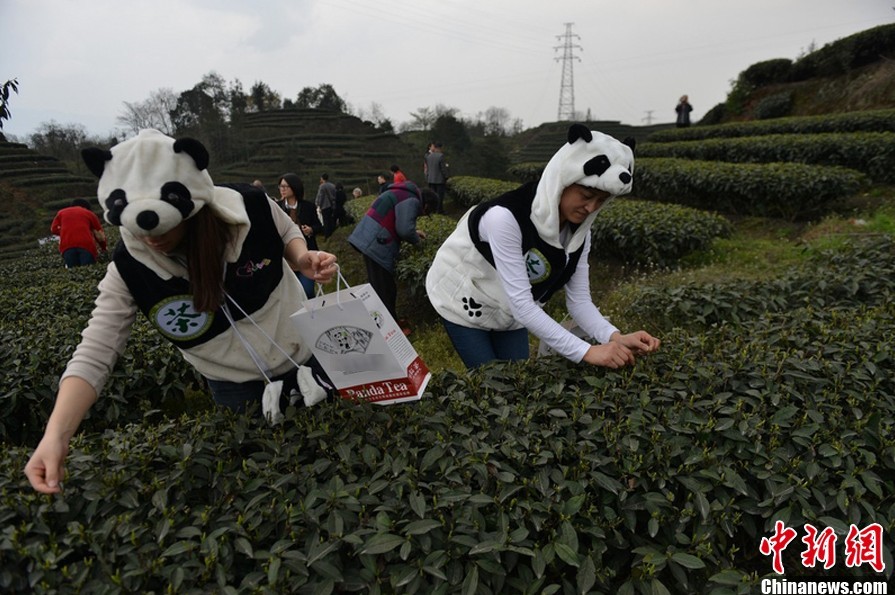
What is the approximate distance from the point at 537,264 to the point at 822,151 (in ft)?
34.3

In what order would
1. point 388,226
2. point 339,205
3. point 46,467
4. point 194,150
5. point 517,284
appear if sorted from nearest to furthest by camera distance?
point 46,467, point 194,150, point 517,284, point 388,226, point 339,205

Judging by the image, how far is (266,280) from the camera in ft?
5.91

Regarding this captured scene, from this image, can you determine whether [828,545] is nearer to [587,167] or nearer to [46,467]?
[587,167]

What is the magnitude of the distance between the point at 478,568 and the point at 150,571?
82cm

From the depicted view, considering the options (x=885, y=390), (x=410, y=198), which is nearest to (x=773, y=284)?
(x=885, y=390)

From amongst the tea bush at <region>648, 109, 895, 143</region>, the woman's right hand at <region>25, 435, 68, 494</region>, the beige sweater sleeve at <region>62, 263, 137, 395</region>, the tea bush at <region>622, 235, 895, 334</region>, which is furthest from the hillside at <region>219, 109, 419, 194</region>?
the woman's right hand at <region>25, 435, 68, 494</region>

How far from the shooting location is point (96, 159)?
1369mm

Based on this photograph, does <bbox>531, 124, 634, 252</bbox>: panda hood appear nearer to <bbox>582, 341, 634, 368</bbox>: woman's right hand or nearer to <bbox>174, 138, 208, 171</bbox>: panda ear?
<bbox>582, 341, 634, 368</bbox>: woman's right hand

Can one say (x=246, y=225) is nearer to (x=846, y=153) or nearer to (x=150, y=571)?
(x=150, y=571)

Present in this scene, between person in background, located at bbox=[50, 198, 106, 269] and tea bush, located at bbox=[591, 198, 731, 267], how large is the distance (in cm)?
717

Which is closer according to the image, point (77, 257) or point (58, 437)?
point (58, 437)

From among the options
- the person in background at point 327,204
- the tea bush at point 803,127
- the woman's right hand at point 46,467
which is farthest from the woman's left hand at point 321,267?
the tea bush at point 803,127

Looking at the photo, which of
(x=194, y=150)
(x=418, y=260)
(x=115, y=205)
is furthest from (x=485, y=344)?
(x=418, y=260)

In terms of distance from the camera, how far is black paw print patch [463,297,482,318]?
8.09 ft
